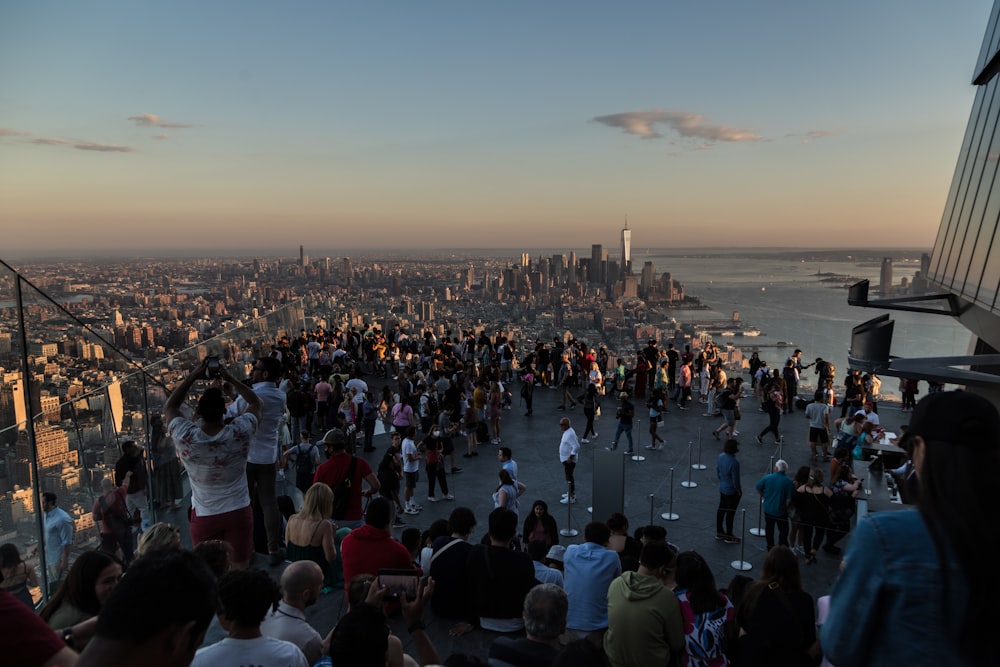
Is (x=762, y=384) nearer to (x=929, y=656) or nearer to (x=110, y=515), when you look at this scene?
(x=110, y=515)

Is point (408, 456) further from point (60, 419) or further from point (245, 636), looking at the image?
point (245, 636)

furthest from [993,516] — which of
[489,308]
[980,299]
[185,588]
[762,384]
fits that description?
[489,308]

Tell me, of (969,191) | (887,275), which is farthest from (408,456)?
(887,275)

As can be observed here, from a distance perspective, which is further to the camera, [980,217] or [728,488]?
[980,217]

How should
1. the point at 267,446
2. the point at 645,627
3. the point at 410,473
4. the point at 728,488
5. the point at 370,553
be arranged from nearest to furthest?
the point at 645,627 < the point at 370,553 < the point at 267,446 < the point at 728,488 < the point at 410,473

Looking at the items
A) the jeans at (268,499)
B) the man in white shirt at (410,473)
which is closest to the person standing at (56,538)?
the jeans at (268,499)

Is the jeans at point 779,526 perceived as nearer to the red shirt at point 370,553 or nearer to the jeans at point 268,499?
the red shirt at point 370,553

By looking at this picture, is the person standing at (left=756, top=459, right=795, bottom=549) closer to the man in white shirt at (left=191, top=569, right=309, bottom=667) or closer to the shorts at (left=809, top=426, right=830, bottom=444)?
the shorts at (left=809, top=426, right=830, bottom=444)
